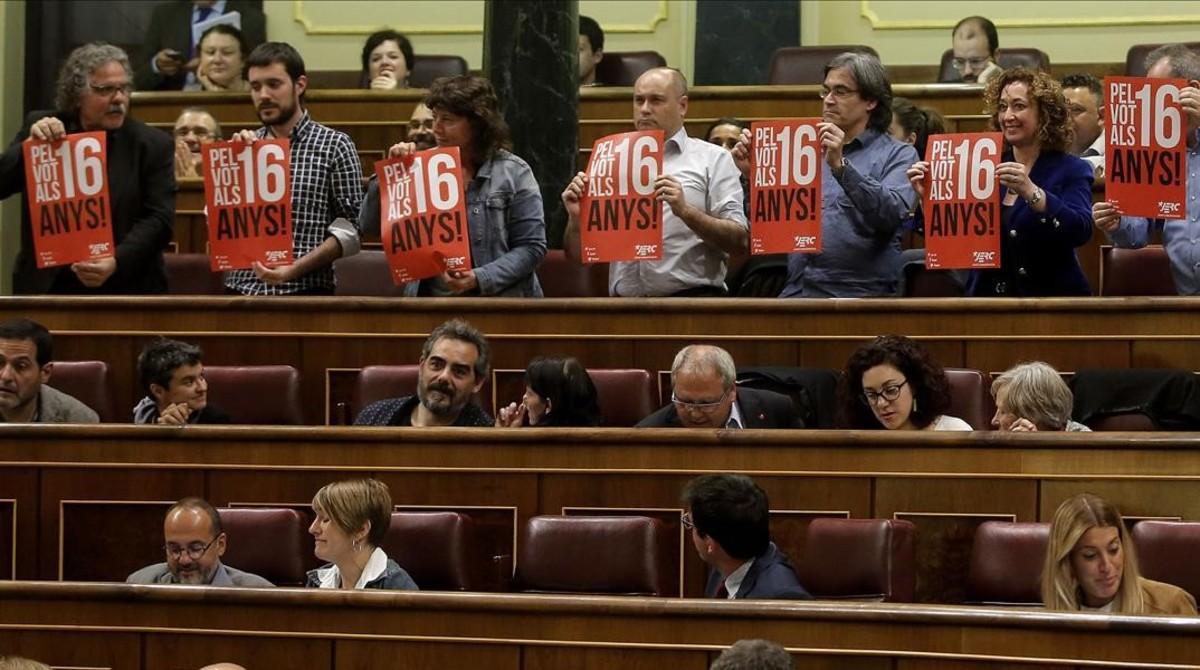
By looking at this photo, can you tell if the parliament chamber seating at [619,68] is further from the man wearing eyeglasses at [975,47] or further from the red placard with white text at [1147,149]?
the red placard with white text at [1147,149]

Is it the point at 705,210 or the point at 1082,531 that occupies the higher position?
the point at 705,210

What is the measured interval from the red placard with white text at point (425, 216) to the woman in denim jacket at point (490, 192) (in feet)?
0.43

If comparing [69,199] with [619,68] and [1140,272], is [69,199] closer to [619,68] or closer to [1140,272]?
[1140,272]

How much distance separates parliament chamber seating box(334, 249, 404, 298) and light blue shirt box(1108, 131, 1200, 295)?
→ 238cm

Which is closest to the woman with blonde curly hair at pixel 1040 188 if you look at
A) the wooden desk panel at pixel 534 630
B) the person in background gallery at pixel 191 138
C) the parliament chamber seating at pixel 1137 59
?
the wooden desk panel at pixel 534 630

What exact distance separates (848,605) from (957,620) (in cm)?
22

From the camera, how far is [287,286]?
664cm

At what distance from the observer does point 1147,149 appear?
591 centimetres

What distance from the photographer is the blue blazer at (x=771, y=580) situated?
4762mm

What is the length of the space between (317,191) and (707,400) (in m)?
1.73

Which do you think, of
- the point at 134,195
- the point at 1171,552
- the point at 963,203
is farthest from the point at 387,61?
the point at 1171,552

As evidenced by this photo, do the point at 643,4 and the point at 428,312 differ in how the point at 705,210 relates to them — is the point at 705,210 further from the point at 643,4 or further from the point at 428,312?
the point at 643,4

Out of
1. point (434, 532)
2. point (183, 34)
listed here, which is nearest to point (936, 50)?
point (183, 34)

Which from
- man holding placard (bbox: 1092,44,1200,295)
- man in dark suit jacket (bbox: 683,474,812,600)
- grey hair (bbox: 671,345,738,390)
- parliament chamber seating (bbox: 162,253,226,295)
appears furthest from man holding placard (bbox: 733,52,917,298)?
parliament chamber seating (bbox: 162,253,226,295)
